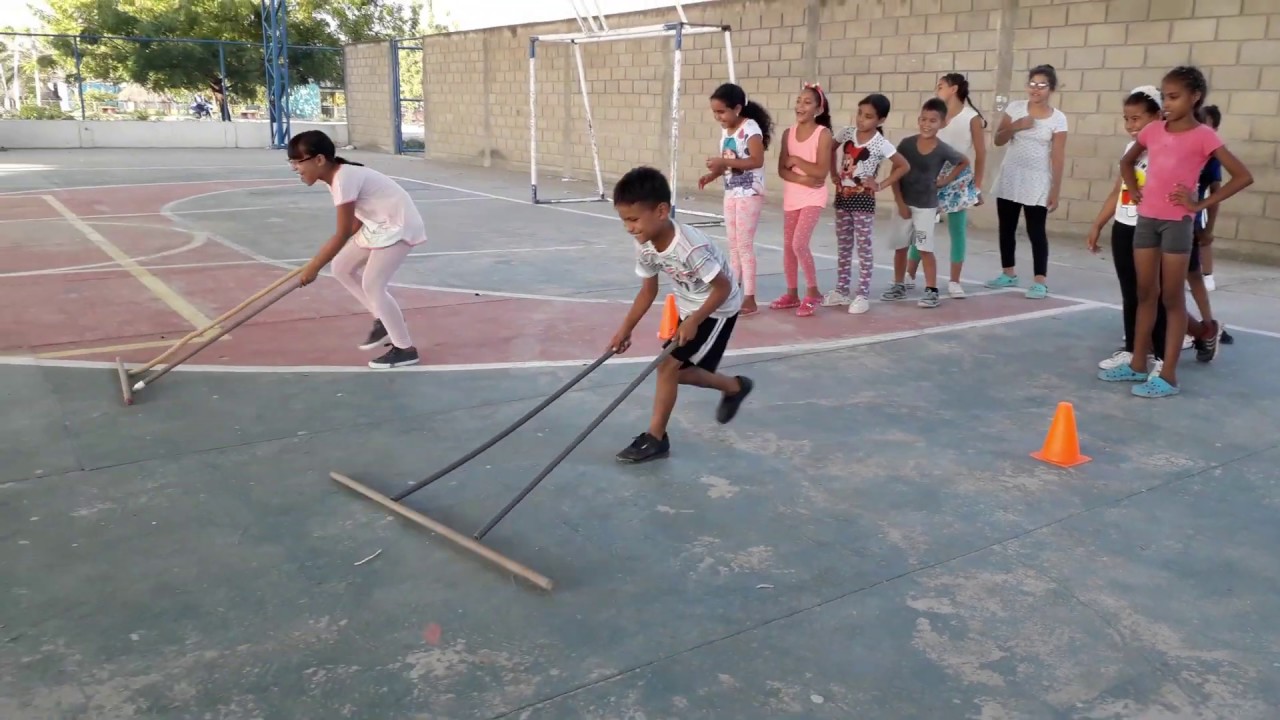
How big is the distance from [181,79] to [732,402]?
105 ft

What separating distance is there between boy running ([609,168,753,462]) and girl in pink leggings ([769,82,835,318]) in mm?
2558

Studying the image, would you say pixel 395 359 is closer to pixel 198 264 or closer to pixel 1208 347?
pixel 198 264

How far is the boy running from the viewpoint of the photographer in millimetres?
3625

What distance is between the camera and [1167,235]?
15.8 feet

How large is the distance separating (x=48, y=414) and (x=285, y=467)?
1500mm

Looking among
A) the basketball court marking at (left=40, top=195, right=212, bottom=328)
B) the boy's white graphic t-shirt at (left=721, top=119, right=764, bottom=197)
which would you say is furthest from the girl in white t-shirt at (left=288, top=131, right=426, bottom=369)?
the boy's white graphic t-shirt at (left=721, top=119, right=764, bottom=197)

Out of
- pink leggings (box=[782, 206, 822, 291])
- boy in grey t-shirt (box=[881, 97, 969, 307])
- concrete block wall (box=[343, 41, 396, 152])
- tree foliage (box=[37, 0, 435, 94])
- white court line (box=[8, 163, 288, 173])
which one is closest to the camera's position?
pink leggings (box=[782, 206, 822, 291])

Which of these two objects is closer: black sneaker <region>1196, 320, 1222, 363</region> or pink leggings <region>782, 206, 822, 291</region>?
black sneaker <region>1196, 320, 1222, 363</region>

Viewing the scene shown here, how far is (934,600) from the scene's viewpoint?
2.98 metres

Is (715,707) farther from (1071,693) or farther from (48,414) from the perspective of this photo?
(48,414)

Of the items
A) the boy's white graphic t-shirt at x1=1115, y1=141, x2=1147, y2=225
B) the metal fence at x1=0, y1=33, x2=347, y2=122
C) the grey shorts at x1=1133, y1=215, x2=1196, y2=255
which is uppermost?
the metal fence at x1=0, y1=33, x2=347, y2=122

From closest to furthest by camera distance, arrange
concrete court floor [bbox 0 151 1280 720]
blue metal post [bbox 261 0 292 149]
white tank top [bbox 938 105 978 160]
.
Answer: concrete court floor [bbox 0 151 1280 720] < white tank top [bbox 938 105 978 160] < blue metal post [bbox 261 0 292 149]

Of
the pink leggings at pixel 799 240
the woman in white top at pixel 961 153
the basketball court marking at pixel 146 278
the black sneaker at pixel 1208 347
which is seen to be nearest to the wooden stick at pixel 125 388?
the basketball court marking at pixel 146 278

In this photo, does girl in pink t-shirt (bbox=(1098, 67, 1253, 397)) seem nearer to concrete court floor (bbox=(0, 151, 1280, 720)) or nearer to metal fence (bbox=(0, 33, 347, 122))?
concrete court floor (bbox=(0, 151, 1280, 720))
